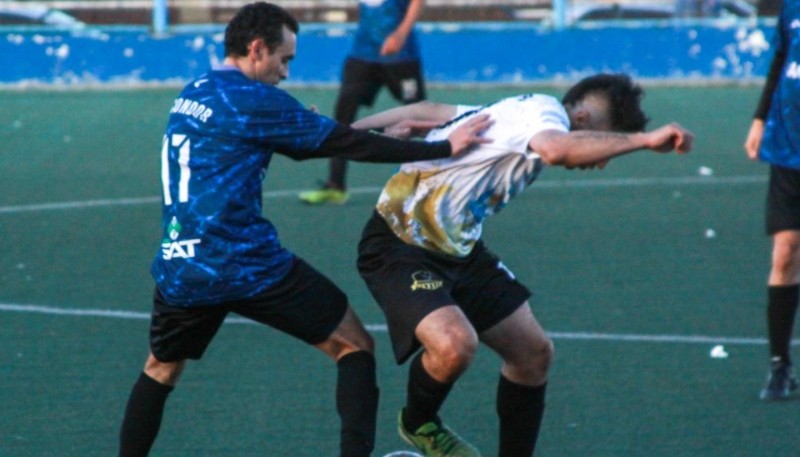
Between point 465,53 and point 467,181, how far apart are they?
616 inches

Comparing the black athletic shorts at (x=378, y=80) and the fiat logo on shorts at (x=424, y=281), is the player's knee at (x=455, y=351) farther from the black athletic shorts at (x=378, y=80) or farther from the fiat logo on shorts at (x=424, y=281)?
the black athletic shorts at (x=378, y=80)

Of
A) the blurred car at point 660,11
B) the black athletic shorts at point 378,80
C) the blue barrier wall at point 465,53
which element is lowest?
the blue barrier wall at point 465,53

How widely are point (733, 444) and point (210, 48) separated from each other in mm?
15326

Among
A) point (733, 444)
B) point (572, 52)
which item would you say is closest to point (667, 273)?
point (733, 444)

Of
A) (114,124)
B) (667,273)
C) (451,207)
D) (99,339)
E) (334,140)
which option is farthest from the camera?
(114,124)

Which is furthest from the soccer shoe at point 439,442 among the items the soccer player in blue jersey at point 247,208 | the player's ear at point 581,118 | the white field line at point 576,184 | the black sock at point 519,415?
the white field line at point 576,184

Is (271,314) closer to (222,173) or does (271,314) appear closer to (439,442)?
→ (222,173)

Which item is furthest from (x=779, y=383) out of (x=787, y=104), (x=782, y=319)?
(x=787, y=104)

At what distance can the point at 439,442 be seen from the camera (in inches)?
239

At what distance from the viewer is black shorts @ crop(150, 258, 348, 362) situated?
547cm

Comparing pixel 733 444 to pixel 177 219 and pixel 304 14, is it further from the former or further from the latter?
pixel 304 14

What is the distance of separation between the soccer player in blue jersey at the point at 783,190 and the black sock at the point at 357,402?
7.49ft

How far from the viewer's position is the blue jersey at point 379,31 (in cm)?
1274

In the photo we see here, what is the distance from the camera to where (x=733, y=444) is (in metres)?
6.44
